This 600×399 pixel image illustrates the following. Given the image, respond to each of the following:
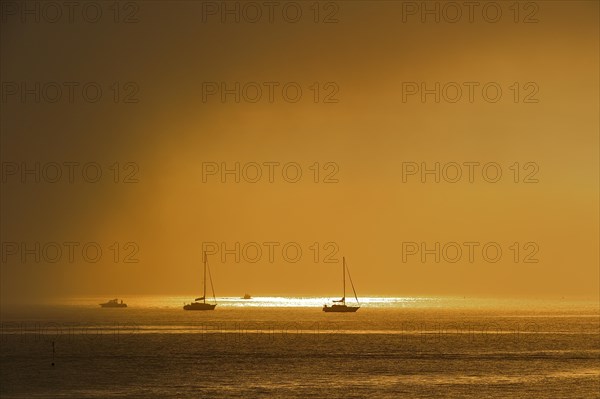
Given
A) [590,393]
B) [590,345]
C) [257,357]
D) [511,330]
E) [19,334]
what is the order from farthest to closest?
[511,330] → [19,334] → [590,345] → [257,357] → [590,393]

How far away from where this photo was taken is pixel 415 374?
10512cm

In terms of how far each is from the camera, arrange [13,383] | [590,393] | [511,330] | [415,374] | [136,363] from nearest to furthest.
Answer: [590,393], [13,383], [415,374], [136,363], [511,330]

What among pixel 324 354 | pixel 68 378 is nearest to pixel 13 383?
pixel 68 378

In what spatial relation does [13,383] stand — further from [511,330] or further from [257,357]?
[511,330]

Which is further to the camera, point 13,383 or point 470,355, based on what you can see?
point 470,355

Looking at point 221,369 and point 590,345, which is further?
point 590,345

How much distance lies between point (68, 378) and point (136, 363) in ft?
54.8

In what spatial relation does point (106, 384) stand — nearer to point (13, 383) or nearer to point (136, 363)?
point (13, 383)

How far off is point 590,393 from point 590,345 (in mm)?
63850

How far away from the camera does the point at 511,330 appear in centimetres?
19975

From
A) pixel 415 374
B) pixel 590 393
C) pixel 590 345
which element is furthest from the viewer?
pixel 590 345

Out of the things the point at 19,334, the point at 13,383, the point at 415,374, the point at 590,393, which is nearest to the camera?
the point at 590,393

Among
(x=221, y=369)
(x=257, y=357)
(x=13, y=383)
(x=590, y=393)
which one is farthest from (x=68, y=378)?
(x=590, y=393)

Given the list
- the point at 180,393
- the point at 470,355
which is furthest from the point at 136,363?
the point at 470,355
